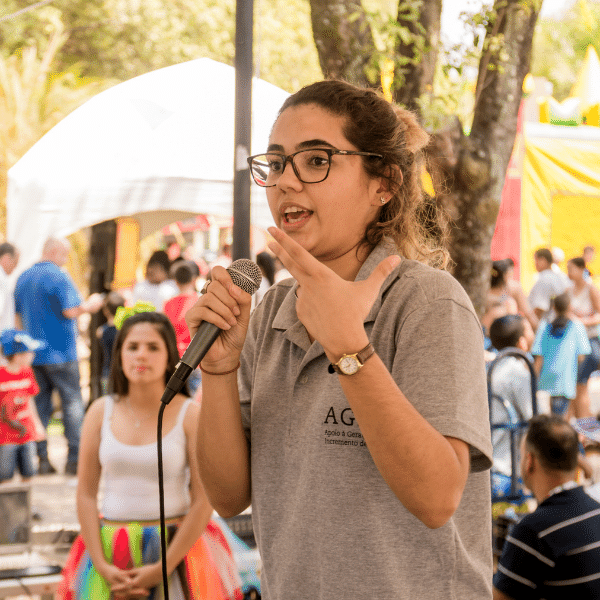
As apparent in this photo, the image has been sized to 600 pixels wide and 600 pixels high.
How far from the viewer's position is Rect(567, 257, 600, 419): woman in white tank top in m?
8.36

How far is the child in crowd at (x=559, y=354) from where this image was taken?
25.0ft

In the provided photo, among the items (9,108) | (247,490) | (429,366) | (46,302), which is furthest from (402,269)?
(9,108)

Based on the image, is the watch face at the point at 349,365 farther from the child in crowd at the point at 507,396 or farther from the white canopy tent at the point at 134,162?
the white canopy tent at the point at 134,162

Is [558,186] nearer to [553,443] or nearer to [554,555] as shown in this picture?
[553,443]

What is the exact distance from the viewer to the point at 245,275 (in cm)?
167

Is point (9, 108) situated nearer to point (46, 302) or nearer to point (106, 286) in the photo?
point (106, 286)

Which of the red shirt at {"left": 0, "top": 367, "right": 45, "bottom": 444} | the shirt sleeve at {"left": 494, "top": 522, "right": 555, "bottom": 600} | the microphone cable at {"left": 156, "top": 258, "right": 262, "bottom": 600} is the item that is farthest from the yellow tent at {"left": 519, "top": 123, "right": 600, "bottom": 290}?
the microphone cable at {"left": 156, "top": 258, "right": 262, "bottom": 600}

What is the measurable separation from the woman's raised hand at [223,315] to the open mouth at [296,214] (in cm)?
17

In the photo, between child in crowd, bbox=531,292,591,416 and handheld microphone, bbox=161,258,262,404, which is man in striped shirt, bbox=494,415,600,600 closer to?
handheld microphone, bbox=161,258,262,404

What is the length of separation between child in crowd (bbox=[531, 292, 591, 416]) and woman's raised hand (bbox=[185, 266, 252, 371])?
6511 mm

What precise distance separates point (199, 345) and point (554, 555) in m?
1.94

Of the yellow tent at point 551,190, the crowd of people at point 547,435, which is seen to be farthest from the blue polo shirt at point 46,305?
the yellow tent at point 551,190

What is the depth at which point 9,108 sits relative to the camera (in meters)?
16.1

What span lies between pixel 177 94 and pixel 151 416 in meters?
4.18
